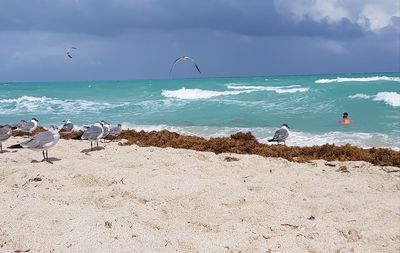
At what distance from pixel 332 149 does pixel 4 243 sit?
727 cm

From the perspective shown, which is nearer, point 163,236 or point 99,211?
point 163,236

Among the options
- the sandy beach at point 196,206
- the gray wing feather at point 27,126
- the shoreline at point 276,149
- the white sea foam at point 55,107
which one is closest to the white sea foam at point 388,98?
the shoreline at point 276,149

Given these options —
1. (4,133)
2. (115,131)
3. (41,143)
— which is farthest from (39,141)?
(115,131)

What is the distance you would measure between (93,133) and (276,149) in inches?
168

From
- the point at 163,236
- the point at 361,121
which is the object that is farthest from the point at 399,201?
the point at 361,121

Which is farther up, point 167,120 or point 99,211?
point 99,211

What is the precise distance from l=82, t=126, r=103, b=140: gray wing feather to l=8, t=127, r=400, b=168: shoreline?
83cm

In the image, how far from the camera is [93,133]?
10289mm

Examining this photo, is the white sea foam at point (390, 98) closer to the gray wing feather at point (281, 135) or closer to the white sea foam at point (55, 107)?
the gray wing feather at point (281, 135)

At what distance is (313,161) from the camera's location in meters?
8.70

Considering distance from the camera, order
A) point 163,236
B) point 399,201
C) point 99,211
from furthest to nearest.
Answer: point 399,201
point 99,211
point 163,236

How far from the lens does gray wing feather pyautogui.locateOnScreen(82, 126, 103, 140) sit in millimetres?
10180

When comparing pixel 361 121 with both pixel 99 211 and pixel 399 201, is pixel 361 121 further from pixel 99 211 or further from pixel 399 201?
pixel 99 211

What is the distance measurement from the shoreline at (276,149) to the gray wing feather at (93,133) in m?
0.83
